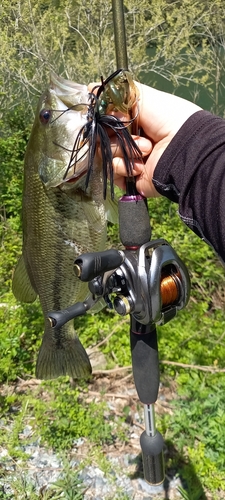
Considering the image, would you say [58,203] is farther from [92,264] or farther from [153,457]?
[153,457]

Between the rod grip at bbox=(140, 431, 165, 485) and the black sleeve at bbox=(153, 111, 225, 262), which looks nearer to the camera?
the black sleeve at bbox=(153, 111, 225, 262)

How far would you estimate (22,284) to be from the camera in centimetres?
197

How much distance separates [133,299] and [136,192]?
40 cm

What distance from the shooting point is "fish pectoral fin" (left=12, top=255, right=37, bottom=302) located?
1.95 meters

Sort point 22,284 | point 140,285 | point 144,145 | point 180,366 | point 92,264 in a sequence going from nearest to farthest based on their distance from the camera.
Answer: point 92,264
point 140,285
point 144,145
point 22,284
point 180,366

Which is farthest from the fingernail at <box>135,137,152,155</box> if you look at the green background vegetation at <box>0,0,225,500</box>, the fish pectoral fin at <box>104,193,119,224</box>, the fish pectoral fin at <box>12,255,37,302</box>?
the green background vegetation at <box>0,0,225,500</box>

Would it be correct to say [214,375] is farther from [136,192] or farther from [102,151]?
[102,151]

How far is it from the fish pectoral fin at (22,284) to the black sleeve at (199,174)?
2.56ft

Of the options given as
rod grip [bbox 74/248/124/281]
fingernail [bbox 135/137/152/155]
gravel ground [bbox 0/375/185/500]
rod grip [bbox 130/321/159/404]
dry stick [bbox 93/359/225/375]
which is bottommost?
gravel ground [bbox 0/375/185/500]

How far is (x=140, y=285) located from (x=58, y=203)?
0.56 m

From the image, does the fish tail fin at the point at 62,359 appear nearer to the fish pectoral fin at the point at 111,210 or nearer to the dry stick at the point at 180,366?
the fish pectoral fin at the point at 111,210

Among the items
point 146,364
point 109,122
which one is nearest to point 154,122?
point 109,122

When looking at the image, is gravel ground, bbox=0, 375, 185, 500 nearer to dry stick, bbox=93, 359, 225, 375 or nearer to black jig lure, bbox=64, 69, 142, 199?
dry stick, bbox=93, 359, 225, 375

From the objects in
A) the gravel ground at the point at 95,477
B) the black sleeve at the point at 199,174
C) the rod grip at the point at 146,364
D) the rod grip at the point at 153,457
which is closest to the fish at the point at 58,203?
the black sleeve at the point at 199,174
